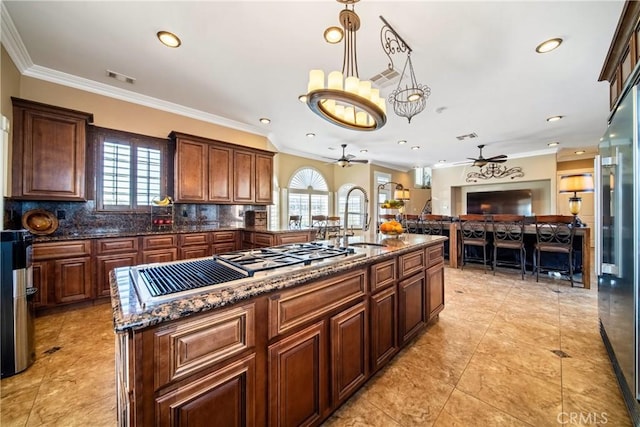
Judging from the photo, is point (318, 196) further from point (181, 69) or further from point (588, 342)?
point (588, 342)

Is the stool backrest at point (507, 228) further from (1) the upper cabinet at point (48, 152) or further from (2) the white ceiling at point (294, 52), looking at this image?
(1) the upper cabinet at point (48, 152)

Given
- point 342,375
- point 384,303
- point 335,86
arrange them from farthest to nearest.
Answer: point 384,303, point 335,86, point 342,375

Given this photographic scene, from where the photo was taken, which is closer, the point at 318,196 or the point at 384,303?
the point at 384,303

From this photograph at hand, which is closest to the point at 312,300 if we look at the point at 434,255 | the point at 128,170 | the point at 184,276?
the point at 184,276

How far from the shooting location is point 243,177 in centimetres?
463

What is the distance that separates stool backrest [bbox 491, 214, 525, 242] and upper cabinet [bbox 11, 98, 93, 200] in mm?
6365

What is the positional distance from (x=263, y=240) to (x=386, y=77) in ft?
9.31

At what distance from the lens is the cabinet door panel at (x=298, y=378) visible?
3.68 ft

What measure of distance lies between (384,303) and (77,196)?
3.80 meters

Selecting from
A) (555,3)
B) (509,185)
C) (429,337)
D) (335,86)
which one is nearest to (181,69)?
(335,86)

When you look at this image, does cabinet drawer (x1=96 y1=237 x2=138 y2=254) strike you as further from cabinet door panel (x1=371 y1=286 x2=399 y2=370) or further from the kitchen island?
cabinet door panel (x1=371 y1=286 x2=399 y2=370)

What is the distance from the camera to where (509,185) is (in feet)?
25.0

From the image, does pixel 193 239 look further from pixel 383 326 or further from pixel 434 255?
pixel 434 255

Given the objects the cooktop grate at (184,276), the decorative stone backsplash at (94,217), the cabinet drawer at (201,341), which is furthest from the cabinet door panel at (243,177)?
the cabinet drawer at (201,341)
